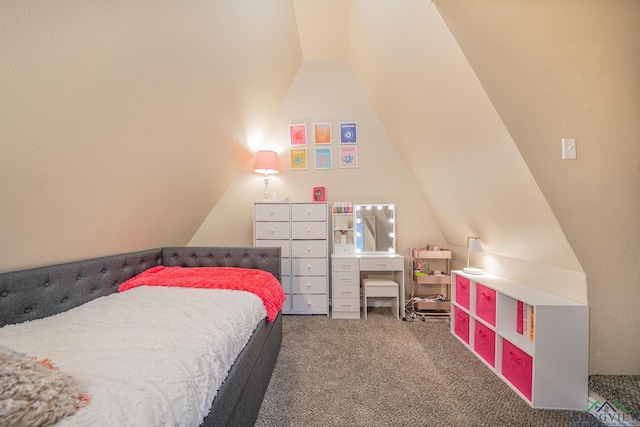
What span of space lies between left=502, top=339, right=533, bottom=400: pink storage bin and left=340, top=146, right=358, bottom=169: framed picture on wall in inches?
87.3

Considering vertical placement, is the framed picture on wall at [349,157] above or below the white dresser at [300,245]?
above

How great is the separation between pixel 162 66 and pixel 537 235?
Result: 2.49 metres

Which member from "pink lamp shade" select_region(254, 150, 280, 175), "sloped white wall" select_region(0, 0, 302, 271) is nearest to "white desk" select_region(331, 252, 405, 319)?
"pink lamp shade" select_region(254, 150, 280, 175)

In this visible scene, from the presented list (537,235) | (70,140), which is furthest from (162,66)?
(537,235)

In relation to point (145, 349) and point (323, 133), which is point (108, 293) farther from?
point (323, 133)

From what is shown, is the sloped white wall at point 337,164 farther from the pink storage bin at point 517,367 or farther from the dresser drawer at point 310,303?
the pink storage bin at point 517,367

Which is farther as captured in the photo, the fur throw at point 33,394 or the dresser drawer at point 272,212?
the dresser drawer at point 272,212

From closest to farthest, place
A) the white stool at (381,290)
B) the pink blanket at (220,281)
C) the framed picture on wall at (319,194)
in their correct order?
the pink blanket at (220,281)
the white stool at (381,290)
the framed picture on wall at (319,194)

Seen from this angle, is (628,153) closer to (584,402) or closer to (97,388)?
(584,402)

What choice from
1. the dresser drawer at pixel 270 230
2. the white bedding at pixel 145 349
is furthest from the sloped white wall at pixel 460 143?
the white bedding at pixel 145 349

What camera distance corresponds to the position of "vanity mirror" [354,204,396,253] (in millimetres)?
2867

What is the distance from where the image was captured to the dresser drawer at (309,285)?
8.61 ft

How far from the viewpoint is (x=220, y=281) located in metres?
1.69

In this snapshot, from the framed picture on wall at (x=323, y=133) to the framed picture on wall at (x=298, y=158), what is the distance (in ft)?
0.77
